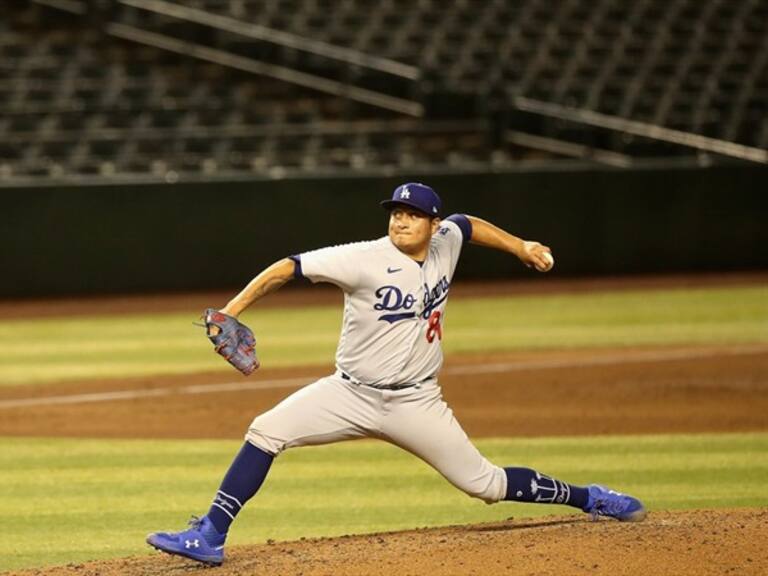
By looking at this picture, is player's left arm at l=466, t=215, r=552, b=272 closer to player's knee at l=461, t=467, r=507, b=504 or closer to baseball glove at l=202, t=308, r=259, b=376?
player's knee at l=461, t=467, r=507, b=504

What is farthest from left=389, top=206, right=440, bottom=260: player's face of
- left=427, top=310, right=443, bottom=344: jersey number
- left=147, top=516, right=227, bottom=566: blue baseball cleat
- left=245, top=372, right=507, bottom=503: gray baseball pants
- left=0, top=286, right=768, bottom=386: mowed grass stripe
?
left=0, top=286, right=768, bottom=386: mowed grass stripe

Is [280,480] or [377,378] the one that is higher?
[377,378]

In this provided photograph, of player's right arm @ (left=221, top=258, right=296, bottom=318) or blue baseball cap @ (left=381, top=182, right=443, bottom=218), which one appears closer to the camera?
player's right arm @ (left=221, top=258, right=296, bottom=318)

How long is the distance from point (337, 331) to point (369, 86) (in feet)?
22.0

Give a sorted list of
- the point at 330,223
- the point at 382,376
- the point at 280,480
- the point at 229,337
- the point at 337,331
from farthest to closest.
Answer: the point at 330,223, the point at 337,331, the point at 280,480, the point at 382,376, the point at 229,337

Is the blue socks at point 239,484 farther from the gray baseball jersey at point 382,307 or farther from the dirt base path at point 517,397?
the dirt base path at point 517,397

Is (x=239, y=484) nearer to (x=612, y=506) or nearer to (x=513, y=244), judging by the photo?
(x=513, y=244)

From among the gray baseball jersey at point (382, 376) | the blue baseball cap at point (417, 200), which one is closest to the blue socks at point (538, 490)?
the gray baseball jersey at point (382, 376)

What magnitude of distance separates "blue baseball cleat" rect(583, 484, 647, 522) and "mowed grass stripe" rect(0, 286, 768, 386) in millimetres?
7085

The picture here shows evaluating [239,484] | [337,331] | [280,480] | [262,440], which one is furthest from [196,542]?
[337,331]

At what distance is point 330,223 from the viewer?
17.6 meters

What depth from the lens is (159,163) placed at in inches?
723

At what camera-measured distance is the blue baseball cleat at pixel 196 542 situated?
18.5 feet

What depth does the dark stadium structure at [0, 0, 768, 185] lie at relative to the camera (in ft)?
61.6
